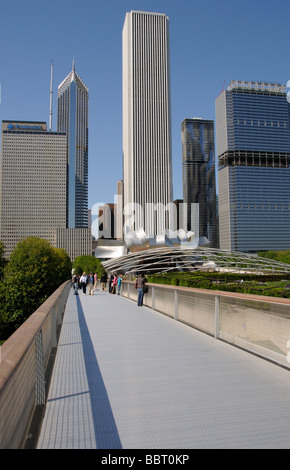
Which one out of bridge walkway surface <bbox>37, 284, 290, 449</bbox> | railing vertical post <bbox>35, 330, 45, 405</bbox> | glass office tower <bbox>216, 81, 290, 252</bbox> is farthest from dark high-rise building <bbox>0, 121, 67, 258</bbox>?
railing vertical post <bbox>35, 330, 45, 405</bbox>

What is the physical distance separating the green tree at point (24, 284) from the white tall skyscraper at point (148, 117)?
9564 centimetres

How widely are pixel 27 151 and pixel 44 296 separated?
13380 cm

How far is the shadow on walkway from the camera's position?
3365 millimetres

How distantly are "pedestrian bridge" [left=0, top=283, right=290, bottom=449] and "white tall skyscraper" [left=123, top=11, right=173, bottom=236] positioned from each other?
135065 mm

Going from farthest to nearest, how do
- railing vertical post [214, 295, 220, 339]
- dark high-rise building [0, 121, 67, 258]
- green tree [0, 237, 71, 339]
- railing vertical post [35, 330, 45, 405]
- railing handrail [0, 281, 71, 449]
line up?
1. dark high-rise building [0, 121, 67, 258]
2. green tree [0, 237, 71, 339]
3. railing vertical post [214, 295, 220, 339]
4. railing vertical post [35, 330, 45, 405]
5. railing handrail [0, 281, 71, 449]

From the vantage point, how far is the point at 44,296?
4425cm

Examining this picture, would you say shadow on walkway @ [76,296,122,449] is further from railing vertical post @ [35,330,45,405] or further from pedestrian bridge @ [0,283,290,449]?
railing vertical post @ [35,330,45,405]

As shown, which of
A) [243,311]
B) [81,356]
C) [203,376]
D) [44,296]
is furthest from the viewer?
[44,296]

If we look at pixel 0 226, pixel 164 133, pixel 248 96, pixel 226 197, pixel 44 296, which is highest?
pixel 248 96

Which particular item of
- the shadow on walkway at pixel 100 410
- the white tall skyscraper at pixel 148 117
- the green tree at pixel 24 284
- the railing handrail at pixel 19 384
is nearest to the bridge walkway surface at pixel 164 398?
the shadow on walkway at pixel 100 410

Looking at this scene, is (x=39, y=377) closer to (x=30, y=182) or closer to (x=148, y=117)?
(x=148, y=117)

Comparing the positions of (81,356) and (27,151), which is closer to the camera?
(81,356)
